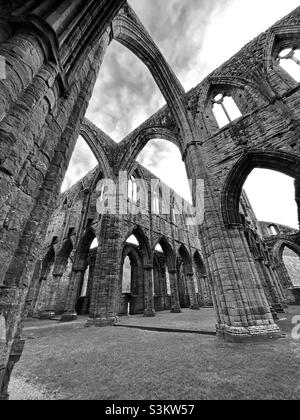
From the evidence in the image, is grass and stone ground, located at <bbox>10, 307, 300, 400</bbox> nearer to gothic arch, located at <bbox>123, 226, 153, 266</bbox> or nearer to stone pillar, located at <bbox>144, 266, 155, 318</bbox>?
stone pillar, located at <bbox>144, 266, 155, 318</bbox>

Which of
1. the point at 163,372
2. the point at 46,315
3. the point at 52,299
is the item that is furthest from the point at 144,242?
the point at 163,372

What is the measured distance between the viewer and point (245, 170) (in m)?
5.71

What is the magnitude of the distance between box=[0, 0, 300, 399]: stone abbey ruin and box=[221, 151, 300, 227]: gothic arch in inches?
1.3

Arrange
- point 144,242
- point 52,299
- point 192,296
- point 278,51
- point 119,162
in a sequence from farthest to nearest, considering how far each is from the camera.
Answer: point 192,296 < point 144,242 < point 52,299 < point 119,162 < point 278,51

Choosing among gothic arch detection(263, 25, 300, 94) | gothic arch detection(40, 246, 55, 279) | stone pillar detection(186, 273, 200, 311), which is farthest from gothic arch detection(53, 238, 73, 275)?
gothic arch detection(263, 25, 300, 94)

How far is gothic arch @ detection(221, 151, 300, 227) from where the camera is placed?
4879 mm

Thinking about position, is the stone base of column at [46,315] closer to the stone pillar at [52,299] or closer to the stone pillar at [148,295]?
the stone pillar at [52,299]

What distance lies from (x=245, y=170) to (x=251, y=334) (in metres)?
4.61

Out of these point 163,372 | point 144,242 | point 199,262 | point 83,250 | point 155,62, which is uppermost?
point 155,62

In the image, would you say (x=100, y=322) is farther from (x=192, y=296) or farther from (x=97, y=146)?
(x=97, y=146)

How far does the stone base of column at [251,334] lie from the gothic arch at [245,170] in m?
2.63
